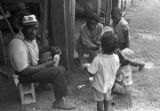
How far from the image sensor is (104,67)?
3717 mm

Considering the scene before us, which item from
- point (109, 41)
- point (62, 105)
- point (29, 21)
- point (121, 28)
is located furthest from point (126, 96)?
point (29, 21)

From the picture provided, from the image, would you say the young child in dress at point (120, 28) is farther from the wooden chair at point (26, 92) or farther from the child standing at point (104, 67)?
the wooden chair at point (26, 92)

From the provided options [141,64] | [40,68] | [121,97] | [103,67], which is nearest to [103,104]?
[121,97]

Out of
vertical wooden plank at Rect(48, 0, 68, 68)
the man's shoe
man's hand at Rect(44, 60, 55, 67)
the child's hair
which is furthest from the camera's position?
vertical wooden plank at Rect(48, 0, 68, 68)

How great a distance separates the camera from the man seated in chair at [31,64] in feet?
12.8

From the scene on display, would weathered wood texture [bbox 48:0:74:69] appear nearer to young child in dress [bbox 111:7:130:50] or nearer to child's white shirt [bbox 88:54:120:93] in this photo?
young child in dress [bbox 111:7:130:50]

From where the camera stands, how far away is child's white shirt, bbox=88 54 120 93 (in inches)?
146

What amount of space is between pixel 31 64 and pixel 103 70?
1206mm

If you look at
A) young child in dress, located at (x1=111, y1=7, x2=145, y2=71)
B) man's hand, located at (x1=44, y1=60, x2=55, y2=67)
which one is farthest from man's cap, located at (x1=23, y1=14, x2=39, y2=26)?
young child in dress, located at (x1=111, y1=7, x2=145, y2=71)

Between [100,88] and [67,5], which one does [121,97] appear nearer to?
[100,88]

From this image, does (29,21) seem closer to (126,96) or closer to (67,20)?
(67,20)

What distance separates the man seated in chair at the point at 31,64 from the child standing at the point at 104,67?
0.64 meters

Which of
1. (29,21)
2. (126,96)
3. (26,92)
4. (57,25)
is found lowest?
(126,96)

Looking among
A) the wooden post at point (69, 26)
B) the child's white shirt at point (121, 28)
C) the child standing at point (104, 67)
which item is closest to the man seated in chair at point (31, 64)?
the child standing at point (104, 67)
